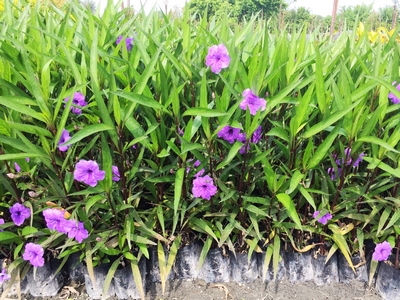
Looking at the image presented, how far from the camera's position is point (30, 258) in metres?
1.33

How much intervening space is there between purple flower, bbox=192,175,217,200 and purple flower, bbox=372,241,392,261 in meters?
0.69

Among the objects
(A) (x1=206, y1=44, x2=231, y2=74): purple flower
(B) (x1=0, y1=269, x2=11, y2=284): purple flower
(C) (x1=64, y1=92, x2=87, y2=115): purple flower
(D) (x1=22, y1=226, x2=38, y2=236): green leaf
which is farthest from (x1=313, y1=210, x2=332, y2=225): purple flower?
(B) (x1=0, y1=269, x2=11, y2=284): purple flower

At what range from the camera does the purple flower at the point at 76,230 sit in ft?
4.12

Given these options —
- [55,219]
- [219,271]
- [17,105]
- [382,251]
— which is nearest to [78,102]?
[17,105]

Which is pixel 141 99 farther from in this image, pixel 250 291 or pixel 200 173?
A: pixel 250 291

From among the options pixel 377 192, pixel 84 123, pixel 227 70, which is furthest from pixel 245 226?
pixel 84 123

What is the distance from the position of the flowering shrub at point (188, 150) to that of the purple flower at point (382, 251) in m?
0.06

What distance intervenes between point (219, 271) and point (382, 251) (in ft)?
2.17

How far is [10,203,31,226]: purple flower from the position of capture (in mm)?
1318

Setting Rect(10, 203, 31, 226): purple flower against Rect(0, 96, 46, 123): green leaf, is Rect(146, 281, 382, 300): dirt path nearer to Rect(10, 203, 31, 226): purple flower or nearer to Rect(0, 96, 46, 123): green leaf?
Rect(10, 203, 31, 226): purple flower

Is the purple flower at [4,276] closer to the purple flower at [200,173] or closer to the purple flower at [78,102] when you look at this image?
the purple flower at [78,102]

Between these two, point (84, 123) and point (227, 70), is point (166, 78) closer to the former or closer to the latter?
point (227, 70)

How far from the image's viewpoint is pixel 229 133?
1262 mm

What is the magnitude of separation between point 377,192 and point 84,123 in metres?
1.16
